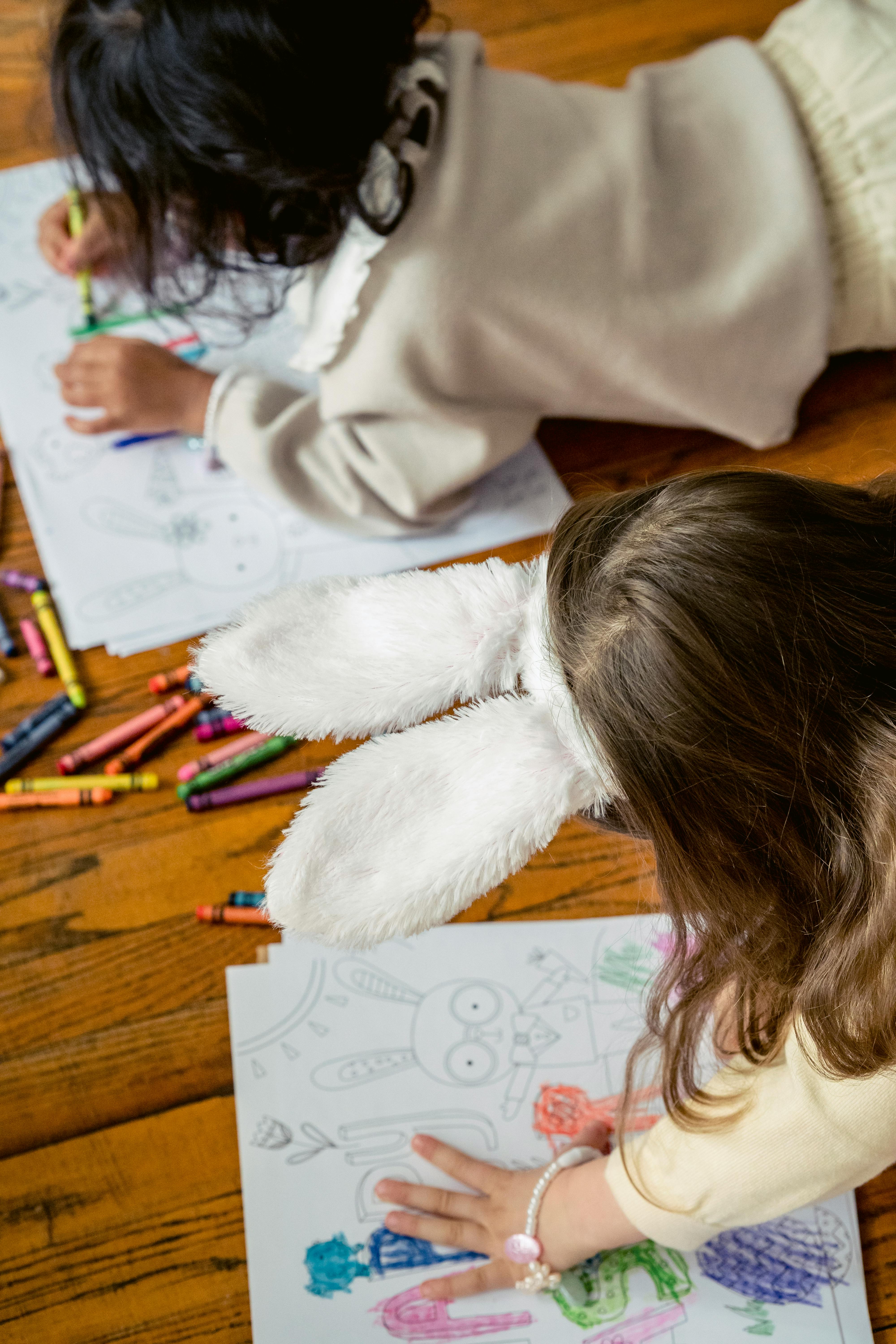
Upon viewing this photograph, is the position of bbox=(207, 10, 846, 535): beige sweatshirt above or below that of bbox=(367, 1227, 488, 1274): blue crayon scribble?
above

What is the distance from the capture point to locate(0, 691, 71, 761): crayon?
57cm

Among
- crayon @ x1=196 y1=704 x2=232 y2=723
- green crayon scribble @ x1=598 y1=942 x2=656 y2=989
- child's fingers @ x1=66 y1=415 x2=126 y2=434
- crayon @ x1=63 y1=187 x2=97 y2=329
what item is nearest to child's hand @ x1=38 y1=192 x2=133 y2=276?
crayon @ x1=63 y1=187 x2=97 y2=329

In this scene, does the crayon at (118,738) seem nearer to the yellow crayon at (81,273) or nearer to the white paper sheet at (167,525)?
the white paper sheet at (167,525)

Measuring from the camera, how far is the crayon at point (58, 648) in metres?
0.58

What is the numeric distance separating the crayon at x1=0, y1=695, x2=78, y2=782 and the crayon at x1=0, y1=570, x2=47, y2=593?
3.1 inches

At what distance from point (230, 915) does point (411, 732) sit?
26 cm

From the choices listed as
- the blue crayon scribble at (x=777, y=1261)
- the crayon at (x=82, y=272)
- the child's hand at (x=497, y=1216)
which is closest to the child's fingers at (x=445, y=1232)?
the child's hand at (x=497, y=1216)

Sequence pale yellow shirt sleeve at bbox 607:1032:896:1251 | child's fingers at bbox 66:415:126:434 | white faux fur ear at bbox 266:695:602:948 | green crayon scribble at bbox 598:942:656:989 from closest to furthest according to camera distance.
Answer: white faux fur ear at bbox 266:695:602:948, pale yellow shirt sleeve at bbox 607:1032:896:1251, green crayon scribble at bbox 598:942:656:989, child's fingers at bbox 66:415:126:434

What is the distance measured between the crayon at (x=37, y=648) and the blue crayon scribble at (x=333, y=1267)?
0.34 m

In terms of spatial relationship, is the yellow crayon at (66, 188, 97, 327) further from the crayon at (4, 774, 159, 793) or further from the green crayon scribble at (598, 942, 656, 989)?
the green crayon scribble at (598, 942, 656, 989)

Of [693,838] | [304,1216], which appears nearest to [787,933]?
[693,838]

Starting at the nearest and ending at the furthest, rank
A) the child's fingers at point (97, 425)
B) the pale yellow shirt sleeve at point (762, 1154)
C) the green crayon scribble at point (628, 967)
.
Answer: the pale yellow shirt sleeve at point (762, 1154) → the green crayon scribble at point (628, 967) → the child's fingers at point (97, 425)

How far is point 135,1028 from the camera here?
518mm

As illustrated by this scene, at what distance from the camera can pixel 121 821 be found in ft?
1.84
